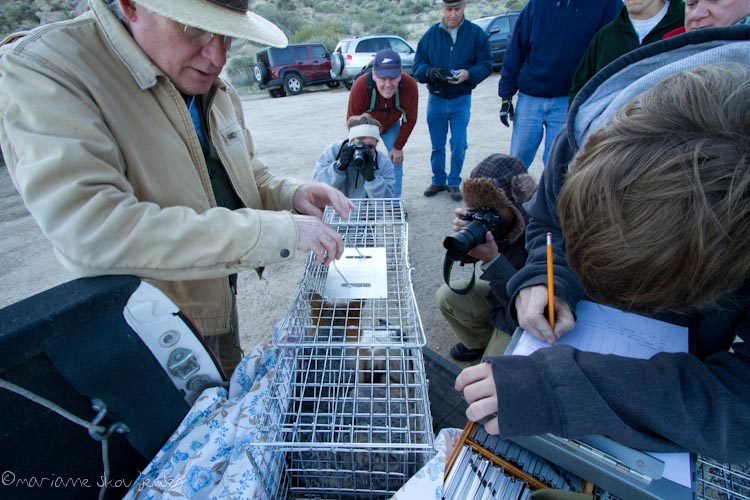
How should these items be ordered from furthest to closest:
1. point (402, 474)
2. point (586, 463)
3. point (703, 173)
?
point (402, 474) < point (586, 463) < point (703, 173)

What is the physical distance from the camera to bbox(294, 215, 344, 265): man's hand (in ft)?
3.31

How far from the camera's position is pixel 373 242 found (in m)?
1.52

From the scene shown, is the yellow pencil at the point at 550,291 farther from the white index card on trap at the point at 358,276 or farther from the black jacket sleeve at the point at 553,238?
the white index card on trap at the point at 358,276

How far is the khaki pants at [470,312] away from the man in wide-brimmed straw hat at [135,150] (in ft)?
3.99

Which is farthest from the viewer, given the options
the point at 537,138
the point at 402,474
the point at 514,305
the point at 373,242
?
the point at 537,138

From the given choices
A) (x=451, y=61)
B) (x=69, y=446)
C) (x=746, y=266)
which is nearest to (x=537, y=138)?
(x=451, y=61)

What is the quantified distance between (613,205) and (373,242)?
0.97 m

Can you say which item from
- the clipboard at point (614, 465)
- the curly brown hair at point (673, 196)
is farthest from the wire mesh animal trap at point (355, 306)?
the curly brown hair at point (673, 196)

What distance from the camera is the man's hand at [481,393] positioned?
79 cm

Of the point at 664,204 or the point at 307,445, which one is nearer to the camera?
the point at 664,204

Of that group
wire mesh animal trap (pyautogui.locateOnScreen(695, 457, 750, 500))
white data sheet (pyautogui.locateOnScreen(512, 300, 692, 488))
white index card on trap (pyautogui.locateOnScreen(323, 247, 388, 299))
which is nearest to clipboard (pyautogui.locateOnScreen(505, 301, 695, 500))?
wire mesh animal trap (pyautogui.locateOnScreen(695, 457, 750, 500))

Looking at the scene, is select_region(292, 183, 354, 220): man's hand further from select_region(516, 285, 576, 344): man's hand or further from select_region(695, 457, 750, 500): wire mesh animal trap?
select_region(695, 457, 750, 500): wire mesh animal trap

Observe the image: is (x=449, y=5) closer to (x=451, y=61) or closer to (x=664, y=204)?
(x=451, y=61)

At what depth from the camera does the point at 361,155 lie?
8.97ft
